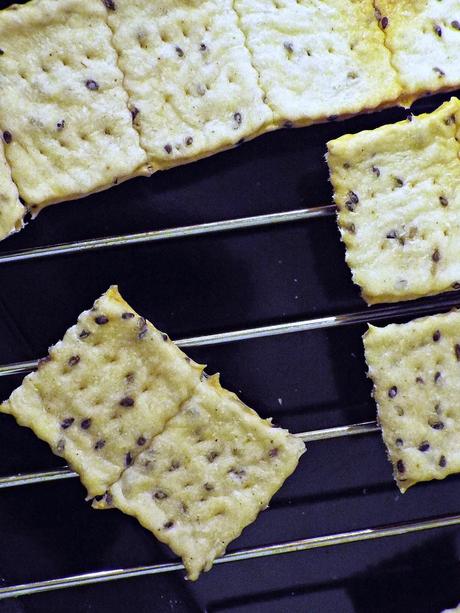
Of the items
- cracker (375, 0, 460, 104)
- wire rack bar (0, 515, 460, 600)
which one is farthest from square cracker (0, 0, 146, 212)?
wire rack bar (0, 515, 460, 600)

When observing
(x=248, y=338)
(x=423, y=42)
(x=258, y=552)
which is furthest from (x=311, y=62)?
(x=258, y=552)

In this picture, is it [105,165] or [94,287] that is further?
[94,287]

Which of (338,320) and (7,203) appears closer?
(7,203)

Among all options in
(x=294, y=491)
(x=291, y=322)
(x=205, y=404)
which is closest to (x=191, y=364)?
(x=205, y=404)

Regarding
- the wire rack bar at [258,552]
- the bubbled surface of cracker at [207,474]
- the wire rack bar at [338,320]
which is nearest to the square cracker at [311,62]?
the wire rack bar at [338,320]

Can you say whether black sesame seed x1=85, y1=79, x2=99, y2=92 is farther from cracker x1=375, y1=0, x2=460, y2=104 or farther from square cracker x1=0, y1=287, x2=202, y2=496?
cracker x1=375, y1=0, x2=460, y2=104

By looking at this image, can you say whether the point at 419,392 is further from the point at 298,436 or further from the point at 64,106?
the point at 64,106

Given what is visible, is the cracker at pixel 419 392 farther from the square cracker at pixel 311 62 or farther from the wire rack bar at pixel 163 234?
the square cracker at pixel 311 62

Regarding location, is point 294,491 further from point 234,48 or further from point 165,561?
point 234,48
